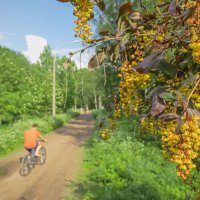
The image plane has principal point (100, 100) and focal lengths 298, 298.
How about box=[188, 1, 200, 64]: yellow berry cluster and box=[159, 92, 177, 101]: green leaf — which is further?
box=[159, 92, 177, 101]: green leaf

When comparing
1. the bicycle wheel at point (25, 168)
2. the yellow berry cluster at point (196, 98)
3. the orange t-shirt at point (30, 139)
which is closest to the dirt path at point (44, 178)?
the bicycle wheel at point (25, 168)

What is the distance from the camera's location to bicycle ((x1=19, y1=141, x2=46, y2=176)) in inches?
356

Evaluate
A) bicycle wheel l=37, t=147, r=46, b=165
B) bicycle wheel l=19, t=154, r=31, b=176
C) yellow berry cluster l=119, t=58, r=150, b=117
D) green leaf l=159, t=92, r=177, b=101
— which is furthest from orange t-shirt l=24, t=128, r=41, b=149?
green leaf l=159, t=92, r=177, b=101

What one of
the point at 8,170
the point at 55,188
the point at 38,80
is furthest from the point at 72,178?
the point at 38,80

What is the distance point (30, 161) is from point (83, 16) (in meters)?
8.78

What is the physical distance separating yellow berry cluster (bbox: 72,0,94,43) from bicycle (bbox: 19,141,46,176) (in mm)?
8360

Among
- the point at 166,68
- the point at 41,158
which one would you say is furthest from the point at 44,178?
the point at 166,68

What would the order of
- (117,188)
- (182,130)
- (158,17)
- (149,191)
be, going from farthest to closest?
(117,188) < (149,191) < (158,17) < (182,130)

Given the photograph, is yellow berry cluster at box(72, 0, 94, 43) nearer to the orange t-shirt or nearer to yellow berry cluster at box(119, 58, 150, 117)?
yellow berry cluster at box(119, 58, 150, 117)

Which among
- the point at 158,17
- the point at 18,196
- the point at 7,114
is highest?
the point at 158,17

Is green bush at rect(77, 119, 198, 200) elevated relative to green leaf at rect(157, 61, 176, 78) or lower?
lower

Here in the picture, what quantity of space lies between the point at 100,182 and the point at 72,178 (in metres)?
1.09

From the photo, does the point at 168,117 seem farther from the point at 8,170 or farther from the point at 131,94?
the point at 8,170

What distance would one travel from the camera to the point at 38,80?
33625 mm
